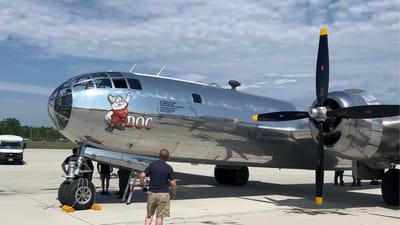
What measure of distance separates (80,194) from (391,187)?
9.35m

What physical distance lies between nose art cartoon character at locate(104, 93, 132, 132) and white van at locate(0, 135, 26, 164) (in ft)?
71.4

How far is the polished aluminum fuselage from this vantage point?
12930mm

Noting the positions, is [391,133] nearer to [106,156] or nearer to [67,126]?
[106,156]

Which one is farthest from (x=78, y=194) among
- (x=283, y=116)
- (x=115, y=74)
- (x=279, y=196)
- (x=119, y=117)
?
(x=279, y=196)

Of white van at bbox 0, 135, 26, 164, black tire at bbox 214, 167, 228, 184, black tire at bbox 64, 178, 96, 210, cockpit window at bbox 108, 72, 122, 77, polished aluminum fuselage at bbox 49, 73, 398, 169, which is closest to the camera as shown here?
black tire at bbox 64, 178, 96, 210

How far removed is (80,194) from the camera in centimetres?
1217

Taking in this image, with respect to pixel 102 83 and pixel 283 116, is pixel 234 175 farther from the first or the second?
pixel 102 83

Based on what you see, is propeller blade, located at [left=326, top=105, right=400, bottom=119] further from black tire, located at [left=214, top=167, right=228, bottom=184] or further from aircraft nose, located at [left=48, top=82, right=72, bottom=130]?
black tire, located at [left=214, top=167, right=228, bottom=184]

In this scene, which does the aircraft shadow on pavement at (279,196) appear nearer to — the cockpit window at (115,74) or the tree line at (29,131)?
the cockpit window at (115,74)

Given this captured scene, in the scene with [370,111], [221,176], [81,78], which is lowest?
[221,176]

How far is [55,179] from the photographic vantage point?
859 inches

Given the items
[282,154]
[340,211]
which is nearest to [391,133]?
[340,211]

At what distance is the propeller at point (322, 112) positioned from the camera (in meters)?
13.0

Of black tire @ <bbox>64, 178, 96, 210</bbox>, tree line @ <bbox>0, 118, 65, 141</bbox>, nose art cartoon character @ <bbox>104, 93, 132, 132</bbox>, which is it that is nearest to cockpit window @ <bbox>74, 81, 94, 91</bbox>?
nose art cartoon character @ <bbox>104, 93, 132, 132</bbox>
